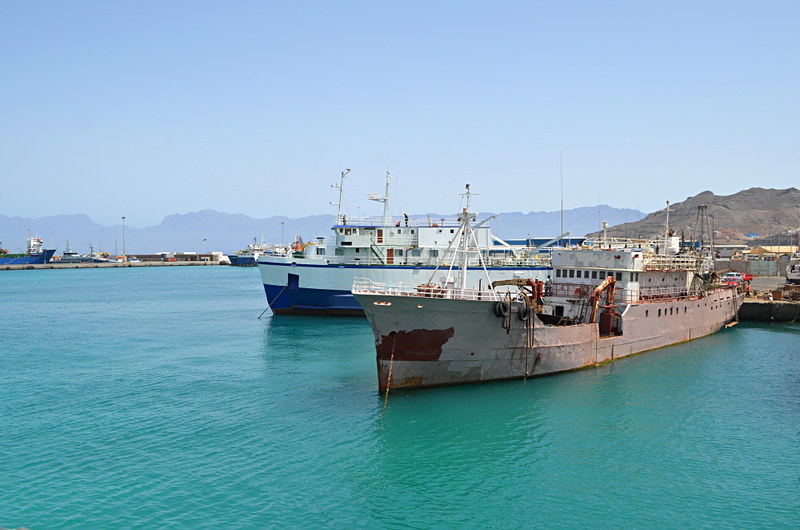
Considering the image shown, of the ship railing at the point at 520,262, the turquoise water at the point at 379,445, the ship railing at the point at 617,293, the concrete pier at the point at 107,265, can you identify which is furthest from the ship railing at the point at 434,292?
the concrete pier at the point at 107,265

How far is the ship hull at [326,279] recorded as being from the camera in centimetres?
4694

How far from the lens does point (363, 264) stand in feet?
155

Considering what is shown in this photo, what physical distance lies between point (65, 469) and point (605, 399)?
19011mm

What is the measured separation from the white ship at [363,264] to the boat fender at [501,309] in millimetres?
22558

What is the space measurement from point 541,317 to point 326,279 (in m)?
21.6

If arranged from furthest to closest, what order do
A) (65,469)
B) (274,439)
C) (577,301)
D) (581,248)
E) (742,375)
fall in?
(581,248), (577,301), (742,375), (274,439), (65,469)

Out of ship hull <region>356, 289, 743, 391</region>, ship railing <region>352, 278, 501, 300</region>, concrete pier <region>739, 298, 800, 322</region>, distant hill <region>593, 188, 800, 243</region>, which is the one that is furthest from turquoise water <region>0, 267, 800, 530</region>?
distant hill <region>593, 188, 800, 243</region>

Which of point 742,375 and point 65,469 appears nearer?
point 65,469

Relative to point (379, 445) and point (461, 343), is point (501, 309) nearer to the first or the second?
point (461, 343)

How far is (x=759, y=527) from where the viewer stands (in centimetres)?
1409

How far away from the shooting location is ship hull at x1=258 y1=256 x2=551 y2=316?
46938 mm

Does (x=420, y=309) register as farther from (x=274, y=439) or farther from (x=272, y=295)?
(x=272, y=295)

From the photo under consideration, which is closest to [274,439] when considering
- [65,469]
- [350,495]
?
[350,495]

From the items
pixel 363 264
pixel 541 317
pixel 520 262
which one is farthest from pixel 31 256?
pixel 541 317
